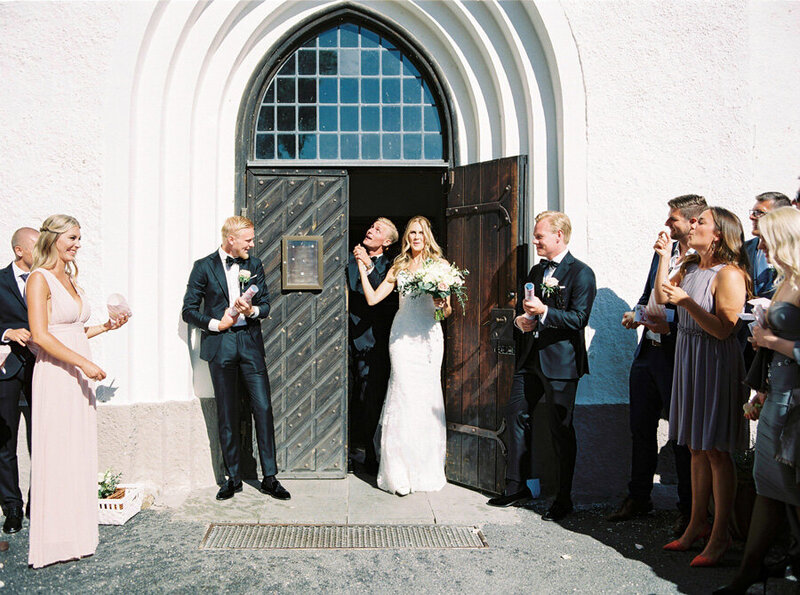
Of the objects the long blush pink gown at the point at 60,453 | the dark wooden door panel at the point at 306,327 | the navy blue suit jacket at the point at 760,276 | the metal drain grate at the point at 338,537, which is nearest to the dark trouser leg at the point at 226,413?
the dark wooden door panel at the point at 306,327

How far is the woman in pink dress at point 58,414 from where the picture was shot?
4469 mm

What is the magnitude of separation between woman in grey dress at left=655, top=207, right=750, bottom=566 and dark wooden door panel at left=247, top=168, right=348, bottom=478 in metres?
3.17

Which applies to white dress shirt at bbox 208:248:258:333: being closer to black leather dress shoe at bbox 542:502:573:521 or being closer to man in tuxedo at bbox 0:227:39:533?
man in tuxedo at bbox 0:227:39:533

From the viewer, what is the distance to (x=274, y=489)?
19.8ft

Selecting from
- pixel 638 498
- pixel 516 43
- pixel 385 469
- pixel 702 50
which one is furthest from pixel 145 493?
pixel 702 50

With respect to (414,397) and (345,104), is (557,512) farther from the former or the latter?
(345,104)

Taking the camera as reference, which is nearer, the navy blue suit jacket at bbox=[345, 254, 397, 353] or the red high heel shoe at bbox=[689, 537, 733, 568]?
the red high heel shoe at bbox=[689, 537, 733, 568]

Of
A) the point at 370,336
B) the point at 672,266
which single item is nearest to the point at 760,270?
the point at 672,266

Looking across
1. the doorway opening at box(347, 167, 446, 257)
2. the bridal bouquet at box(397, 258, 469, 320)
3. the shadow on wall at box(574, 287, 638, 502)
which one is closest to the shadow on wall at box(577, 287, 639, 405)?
the shadow on wall at box(574, 287, 638, 502)

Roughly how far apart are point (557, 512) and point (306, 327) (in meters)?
2.83

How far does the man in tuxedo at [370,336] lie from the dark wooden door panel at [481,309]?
708 mm

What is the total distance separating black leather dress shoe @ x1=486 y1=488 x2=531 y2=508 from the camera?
229 inches

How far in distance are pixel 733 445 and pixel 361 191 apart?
8647mm

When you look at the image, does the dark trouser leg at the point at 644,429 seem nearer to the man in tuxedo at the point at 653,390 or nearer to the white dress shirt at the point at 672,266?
the man in tuxedo at the point at 653,390
